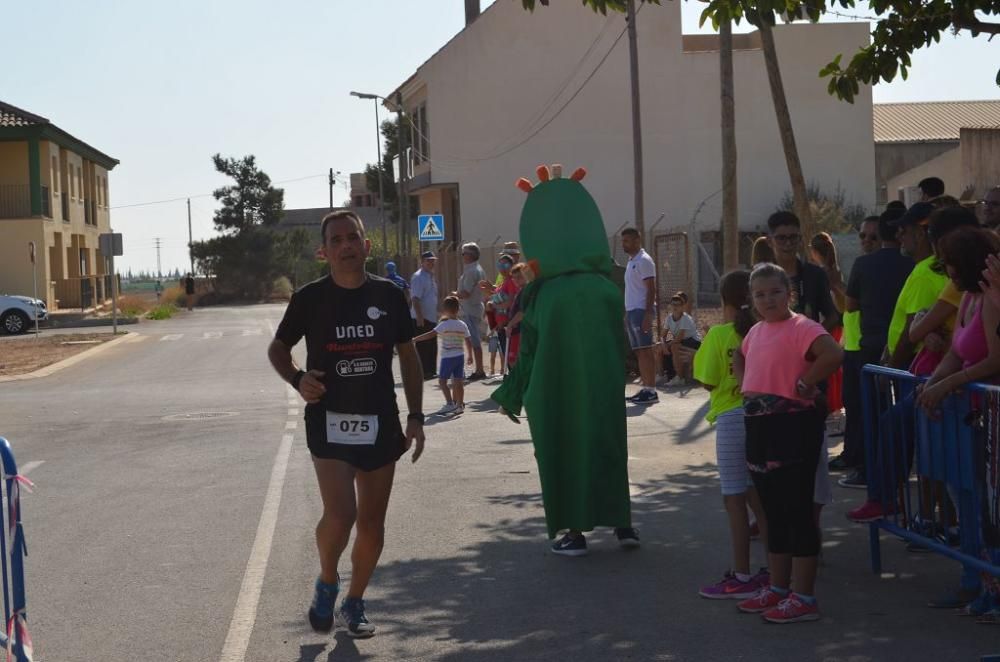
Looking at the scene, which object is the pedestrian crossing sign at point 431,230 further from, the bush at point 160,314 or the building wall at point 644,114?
the bush at point 160,314

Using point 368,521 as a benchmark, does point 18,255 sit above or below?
above

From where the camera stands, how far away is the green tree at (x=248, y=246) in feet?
268

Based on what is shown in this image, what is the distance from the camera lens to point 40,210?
51094 millimetres

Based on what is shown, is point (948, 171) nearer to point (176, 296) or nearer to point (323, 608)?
point (323, 608)

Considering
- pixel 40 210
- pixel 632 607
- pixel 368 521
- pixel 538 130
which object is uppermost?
pixel 538 130

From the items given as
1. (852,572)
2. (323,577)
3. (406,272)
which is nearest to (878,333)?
(852,572)

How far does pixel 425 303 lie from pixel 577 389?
37.4ft

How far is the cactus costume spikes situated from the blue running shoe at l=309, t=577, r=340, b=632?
182cm

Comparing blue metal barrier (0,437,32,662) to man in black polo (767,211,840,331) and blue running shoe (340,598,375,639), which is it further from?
man in black polo (767,211,840,331)

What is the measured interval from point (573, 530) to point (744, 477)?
4.22 ft

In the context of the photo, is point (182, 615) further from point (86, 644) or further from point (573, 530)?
point (573, 530)

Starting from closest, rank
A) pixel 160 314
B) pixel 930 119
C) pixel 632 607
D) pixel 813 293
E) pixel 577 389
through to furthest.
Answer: pixel 632 607 < pixel 577 389 < pixel 813 293 < pixel 160 314 < pixel 930 119

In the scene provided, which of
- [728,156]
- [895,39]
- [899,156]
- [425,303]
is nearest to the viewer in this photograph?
[895,39]

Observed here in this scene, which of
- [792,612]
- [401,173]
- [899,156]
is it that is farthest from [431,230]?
[899,156]
